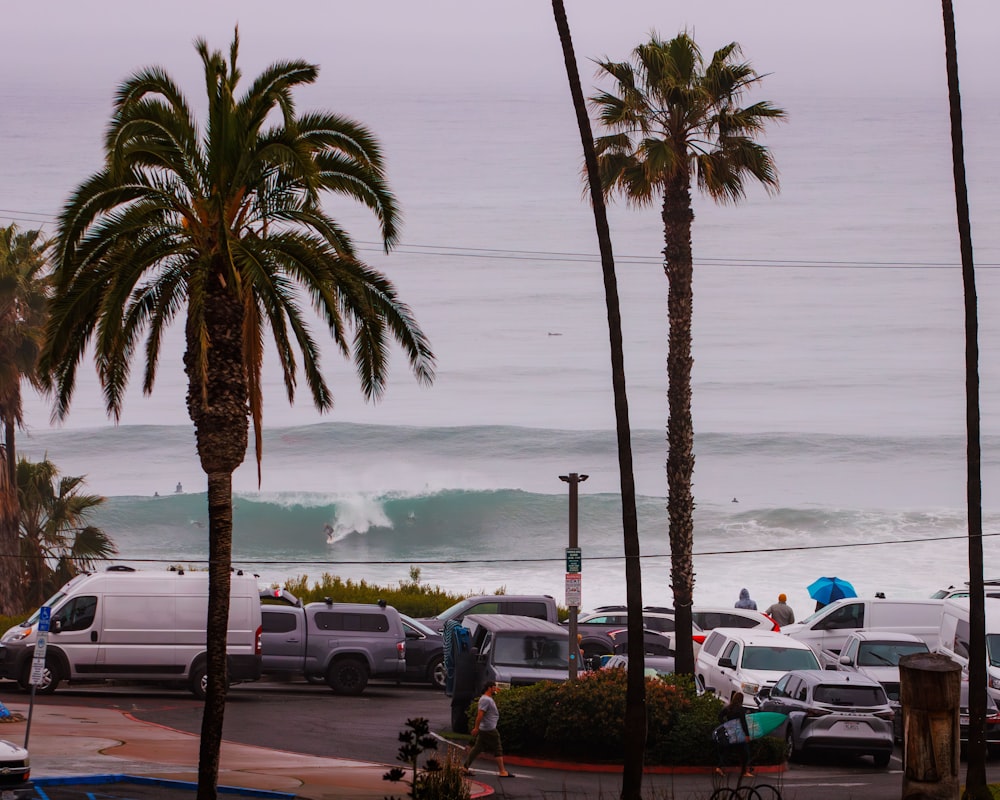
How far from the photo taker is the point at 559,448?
12562 cm

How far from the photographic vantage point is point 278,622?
31.8 metres

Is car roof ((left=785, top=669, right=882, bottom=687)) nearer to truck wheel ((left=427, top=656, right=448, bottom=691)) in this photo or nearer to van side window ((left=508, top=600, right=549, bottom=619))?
truck wheel ((left=427, top=656, right=448, bottom=691))

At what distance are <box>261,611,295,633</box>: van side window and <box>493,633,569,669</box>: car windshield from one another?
6.79m

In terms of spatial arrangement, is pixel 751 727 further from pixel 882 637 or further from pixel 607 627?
pixel 607 627

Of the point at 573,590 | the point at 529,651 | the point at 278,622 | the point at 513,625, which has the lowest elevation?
the point at 529,651

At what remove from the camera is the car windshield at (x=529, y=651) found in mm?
26719

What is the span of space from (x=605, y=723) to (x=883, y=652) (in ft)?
24.7

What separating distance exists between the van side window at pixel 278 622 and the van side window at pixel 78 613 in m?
4.21

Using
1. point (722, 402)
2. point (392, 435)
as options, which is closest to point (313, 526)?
point (392, 435)

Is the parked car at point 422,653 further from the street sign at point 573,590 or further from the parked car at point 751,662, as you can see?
the street sign at point 573,590

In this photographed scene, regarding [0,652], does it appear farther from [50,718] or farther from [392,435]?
[392,435]

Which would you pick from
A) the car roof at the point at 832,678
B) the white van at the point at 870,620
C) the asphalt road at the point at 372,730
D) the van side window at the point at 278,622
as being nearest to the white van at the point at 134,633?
the asphalt road at the point at 372,730

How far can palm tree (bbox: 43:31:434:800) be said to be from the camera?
18656 millimetres

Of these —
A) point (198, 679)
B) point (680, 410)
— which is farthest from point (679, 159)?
point (198, 679)
